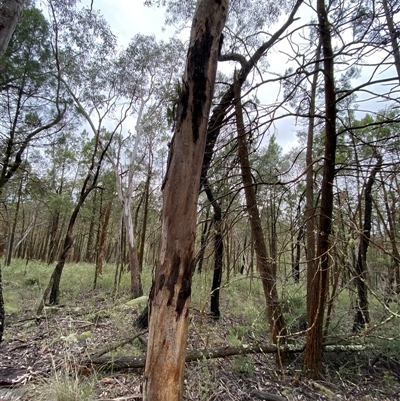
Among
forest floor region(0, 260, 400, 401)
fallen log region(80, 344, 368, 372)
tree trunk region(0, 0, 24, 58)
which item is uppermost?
tree trunk region(0, 0, 24, 58)

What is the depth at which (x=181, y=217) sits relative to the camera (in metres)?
1.56

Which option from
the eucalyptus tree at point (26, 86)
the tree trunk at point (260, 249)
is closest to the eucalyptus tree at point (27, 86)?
the eucalyptus tree at point (26, 86)

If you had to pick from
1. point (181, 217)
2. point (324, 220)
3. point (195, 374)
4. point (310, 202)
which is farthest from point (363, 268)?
point (181, 217)

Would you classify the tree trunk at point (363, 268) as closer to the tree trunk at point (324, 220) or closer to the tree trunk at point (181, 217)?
the tree trunk at point (324, 220)

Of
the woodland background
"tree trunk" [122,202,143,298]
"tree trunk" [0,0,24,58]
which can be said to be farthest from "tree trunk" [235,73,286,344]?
"tree trunk" [122,202,143,298]

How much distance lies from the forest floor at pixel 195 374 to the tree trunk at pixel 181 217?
827 mm

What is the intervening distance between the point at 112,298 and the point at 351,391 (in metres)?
5.36

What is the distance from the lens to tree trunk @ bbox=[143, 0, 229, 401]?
56.7 inches

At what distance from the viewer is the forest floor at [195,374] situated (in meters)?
2.23

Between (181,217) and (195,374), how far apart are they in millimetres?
2124

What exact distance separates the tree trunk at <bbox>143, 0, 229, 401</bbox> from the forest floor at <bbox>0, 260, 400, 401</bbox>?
2.71ft

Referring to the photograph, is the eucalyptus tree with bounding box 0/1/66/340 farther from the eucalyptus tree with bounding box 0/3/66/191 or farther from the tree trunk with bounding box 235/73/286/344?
the tree trunk with bounding box 235/73/286/344

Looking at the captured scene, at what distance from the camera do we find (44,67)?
22.1 ft

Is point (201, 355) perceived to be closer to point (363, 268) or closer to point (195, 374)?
point (195, 374)
